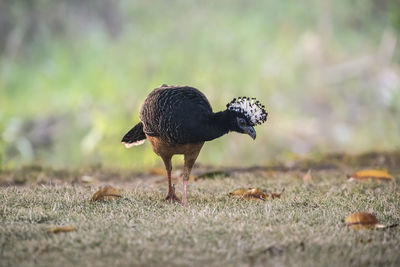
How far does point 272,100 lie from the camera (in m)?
10.0

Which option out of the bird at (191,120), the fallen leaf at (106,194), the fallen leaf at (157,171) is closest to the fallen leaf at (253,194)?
the bird at (191,120)

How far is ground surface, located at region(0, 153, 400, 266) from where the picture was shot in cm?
262

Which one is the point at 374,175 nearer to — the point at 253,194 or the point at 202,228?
the point at 253,194

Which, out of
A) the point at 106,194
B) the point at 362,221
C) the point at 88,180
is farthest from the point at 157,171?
the point at 362,221

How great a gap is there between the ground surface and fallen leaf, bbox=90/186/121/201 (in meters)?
0.06

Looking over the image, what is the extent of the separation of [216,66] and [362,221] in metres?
6.94

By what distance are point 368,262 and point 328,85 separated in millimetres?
8138

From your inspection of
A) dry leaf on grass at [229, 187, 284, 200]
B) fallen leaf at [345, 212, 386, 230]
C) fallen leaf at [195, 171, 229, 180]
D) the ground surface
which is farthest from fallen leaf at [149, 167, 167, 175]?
fallen leaf at [345, 212, 386, 230]

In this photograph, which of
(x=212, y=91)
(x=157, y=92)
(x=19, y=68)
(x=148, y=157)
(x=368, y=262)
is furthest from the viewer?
(x=19, y=68)

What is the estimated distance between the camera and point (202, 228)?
3.05 metres

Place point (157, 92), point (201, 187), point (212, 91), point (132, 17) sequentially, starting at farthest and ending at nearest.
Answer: point (132, 17), point (212, 91), point (201, 187), point (157, 92)

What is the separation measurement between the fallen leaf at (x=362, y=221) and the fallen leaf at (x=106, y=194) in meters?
1.61

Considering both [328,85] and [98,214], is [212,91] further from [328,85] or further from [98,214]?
[98,214]

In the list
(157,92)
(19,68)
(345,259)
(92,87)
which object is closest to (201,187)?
(157,92)
